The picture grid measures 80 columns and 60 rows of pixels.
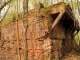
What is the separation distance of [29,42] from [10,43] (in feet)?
6.08

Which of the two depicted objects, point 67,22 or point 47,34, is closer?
point 47,34

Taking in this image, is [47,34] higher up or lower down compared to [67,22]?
lower down

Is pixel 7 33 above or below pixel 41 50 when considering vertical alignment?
above

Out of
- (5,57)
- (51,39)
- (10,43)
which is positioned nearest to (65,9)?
(51,39)

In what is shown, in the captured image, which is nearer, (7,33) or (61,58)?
(61,58)

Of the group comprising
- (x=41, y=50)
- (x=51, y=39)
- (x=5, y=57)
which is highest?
(x=51, y=39)

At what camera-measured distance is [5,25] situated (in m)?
11.1

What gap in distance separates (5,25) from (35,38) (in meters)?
3.14

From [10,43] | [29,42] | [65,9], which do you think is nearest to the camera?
[65,9]

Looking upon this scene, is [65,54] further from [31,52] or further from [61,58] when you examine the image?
[31,52]

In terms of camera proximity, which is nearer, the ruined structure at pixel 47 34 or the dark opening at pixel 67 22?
the ruined structure at pixel 47 34

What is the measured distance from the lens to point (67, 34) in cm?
1117

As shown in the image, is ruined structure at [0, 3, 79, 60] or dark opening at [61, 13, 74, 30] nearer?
ruined structure at [0, 3, 79, 60]

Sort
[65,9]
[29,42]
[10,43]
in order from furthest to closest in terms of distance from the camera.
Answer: [10,43], [29,42], [65,9]
